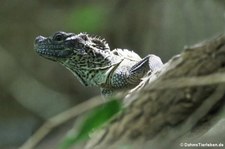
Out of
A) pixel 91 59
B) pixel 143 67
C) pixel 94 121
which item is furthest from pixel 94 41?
pixel 94 121

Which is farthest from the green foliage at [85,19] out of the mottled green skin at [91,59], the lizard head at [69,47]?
the lizard head at [69,47]

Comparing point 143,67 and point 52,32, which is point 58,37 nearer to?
point 143,67

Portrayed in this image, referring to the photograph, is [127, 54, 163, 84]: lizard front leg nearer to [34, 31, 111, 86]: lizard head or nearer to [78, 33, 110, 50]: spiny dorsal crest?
[34, 31, 111, 86]: lizard head

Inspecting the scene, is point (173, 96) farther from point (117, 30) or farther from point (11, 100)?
point (11, 100)

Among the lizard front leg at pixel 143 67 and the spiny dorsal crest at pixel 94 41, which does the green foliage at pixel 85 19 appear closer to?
the lizard front leg at pixel 143 67

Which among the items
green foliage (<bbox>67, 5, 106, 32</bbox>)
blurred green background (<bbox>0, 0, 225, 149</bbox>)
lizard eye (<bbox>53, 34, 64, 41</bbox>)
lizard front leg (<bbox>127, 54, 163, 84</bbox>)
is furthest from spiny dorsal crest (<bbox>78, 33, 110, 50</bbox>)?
green foliage (<bbox>67, 5, 106, 32</bbox>)

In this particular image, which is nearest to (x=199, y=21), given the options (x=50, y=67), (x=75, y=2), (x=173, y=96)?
(x=75, y=2)

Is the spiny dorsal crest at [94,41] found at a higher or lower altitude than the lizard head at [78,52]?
higher

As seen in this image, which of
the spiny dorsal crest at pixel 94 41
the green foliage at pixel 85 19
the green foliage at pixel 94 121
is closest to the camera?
the green foliage at pixel 94 121
